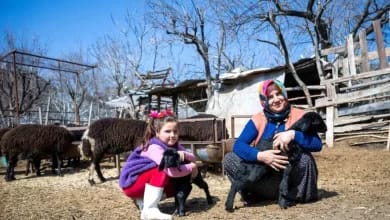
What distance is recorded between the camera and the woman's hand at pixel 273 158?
3377 mm

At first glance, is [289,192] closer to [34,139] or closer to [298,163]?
[298,163]

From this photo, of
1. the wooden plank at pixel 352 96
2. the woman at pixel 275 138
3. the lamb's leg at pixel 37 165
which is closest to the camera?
the woman at pixel 275 138

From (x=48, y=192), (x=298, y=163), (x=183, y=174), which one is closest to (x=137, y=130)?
(x=48, y=192)

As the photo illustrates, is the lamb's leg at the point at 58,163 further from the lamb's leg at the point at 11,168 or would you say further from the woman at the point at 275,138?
the woman at the point at 275,138

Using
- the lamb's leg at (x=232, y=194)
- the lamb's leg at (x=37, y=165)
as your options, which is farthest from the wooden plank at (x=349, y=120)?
the lamb's leg at (x=37, y=165)

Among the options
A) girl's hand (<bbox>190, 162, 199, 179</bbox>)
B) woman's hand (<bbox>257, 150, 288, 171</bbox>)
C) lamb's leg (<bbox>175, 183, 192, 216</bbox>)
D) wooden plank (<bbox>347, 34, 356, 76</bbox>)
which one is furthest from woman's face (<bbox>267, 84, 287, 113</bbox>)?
wooden plank (<bbox>347, 34, 356, 76</bbox>)

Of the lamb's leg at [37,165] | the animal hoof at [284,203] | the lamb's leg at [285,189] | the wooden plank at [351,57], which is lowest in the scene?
the lamb's leg at [37,165]

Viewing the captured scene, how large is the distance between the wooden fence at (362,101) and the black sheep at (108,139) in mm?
5181

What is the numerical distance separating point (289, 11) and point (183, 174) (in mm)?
12195

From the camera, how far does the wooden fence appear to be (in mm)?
8719

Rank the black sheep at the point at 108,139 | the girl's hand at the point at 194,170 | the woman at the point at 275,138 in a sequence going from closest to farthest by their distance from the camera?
the woman at the point at 275,138
the girl's hand at the point at 194,170
the black sheep at the point at 108,139

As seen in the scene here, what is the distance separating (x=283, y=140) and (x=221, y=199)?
1314mm

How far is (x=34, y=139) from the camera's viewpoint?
26.6 feet

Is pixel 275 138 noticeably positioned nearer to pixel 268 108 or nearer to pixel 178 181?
pixel 268 108
